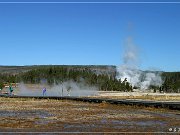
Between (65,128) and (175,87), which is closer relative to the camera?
(65,128)

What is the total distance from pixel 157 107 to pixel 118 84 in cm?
13378

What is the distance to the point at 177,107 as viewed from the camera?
150 ft

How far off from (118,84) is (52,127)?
15780 centimetres

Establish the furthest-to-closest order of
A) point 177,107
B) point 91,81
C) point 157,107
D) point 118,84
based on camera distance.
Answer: point 91,81, point 118,84, point 157,107, point 177,107

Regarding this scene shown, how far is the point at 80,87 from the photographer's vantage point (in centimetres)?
18912

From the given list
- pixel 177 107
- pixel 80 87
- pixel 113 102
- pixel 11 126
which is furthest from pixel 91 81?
pixel 11 126

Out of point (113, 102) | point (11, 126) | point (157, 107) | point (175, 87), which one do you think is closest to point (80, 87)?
point (175, 87)

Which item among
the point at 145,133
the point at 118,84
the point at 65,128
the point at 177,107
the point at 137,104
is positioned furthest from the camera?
the point at 118,84

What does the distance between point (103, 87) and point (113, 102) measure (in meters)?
127

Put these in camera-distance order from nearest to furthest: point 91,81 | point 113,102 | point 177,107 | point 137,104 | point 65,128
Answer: point 65,128 → point 177,107 → point 137,104 → point 113,102 → point 91,81

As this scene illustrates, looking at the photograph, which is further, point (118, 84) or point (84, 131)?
point (118, 84)

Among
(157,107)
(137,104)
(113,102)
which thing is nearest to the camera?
(157,107)

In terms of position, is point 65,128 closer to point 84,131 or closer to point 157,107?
point 84,131

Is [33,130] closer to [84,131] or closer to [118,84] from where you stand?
[84,131]
